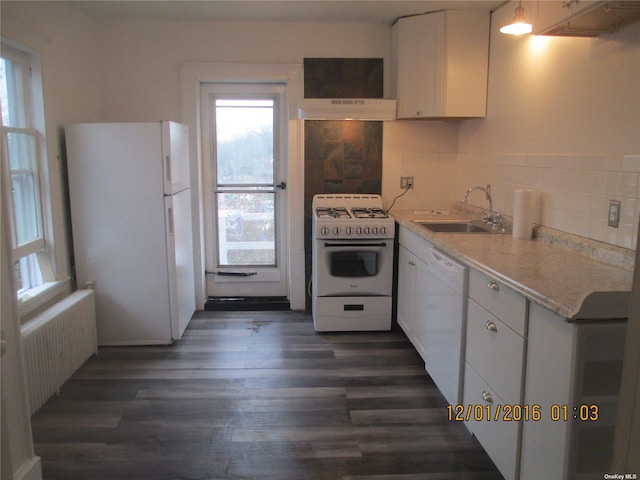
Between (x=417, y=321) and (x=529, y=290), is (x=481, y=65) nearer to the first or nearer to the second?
(x=417, y=321)

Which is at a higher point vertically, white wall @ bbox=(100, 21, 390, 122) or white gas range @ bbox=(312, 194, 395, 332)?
white wall @ bbox=(100, 21, 390, 122)

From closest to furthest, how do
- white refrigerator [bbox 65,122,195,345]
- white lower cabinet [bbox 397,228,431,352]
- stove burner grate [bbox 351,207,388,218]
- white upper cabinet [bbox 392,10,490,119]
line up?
1. white lower cabinet [bbox 397,228,431,352]
2. white refrigerator [bbox 65,122,195,345]
3. white upper cabinet [bbox 392,10,490,119]
4. stove burner grate [bbox 351,207,388,218]

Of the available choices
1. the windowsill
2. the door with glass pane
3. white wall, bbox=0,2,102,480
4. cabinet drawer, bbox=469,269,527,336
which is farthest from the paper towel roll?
the windowsill

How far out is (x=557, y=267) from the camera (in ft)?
7.20

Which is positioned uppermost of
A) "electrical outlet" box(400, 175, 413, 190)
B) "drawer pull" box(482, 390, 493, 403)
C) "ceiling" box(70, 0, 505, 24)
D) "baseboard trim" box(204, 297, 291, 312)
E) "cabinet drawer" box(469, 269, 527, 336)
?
"ceiling" box(70, 0, 505, 24)

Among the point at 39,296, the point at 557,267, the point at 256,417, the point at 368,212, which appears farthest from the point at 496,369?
the point at 39,296

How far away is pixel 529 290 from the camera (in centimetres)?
182

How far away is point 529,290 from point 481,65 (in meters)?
2.50

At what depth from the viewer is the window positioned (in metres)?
2.97

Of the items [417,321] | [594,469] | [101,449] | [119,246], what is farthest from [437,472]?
[119,246]

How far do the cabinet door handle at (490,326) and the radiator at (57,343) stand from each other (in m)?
2.23

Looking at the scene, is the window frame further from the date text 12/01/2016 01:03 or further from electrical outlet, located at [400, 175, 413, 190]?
electrical outlet, located at [400, 175, 413, 190]

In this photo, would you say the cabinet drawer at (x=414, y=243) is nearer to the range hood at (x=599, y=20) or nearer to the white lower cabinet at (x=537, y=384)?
the white lower cabinet at (x=537, y=384)

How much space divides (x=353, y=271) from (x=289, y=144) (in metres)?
1.27
